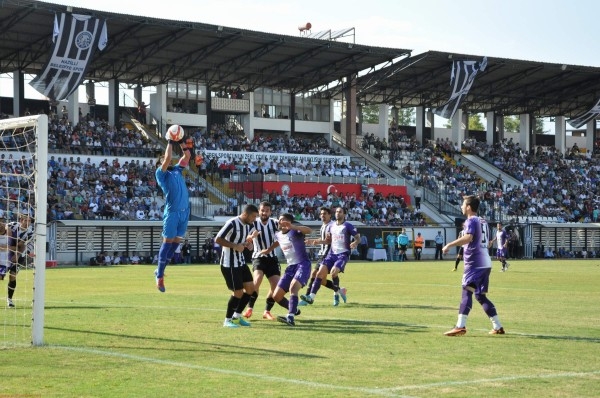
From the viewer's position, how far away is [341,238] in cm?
2234

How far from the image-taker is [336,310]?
20.2 metres

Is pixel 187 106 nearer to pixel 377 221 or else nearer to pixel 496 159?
pixel 377 221

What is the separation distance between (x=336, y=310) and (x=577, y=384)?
10.1 meters

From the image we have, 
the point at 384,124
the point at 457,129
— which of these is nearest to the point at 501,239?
the point at 384,124

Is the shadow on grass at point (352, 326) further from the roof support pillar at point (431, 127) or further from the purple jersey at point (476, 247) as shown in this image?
the roof support pillar at point (431, 127)

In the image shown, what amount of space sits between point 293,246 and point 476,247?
12.8 feet

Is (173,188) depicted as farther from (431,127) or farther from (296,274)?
(431,127)

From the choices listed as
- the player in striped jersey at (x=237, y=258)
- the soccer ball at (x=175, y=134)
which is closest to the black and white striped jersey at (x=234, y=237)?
the player in striped jersey at (x=237, y=258)

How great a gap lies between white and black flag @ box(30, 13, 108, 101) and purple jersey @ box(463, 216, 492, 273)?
134 feet

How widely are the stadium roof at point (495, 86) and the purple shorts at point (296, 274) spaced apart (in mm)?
53103

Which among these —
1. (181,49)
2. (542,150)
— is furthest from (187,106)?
(542,150)

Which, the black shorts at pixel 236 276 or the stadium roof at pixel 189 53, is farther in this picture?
the stadium roof at pixel 189 53

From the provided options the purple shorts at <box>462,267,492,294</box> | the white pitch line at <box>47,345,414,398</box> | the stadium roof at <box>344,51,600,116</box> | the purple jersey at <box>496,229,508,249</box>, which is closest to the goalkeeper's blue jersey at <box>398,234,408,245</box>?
the purple jersey at <box>496,229,508,249</box>

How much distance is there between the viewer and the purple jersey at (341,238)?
2223 cm
